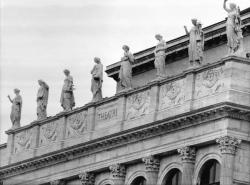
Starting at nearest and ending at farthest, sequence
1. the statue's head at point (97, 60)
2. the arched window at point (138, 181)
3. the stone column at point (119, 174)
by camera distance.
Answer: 1. the arched window at point (138, 181)
2. the stone column at point (119, 174)
3. the statue's head at point (97, 60)

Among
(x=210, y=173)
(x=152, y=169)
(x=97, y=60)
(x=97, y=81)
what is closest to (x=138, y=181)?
(x=152, y=169)

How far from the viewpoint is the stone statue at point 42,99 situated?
8762cm

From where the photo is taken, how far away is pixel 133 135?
255ft

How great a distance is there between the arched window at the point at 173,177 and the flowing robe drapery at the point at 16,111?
52.4 feet

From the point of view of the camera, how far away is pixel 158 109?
7675cm

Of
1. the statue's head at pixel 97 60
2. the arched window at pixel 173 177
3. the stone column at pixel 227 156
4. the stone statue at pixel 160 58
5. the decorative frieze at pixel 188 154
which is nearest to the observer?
the stone column at pixel 227 156

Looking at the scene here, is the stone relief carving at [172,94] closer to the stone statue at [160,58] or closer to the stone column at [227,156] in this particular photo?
the stone statue at [160,58]

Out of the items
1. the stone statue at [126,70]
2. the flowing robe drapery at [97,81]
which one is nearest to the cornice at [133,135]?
the flowing robe drapery at [97,81]

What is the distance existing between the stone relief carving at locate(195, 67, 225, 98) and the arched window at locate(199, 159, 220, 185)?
3287 mm

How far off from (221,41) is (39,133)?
12.8m

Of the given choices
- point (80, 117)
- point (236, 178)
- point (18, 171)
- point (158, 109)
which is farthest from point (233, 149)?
point (18, 171)

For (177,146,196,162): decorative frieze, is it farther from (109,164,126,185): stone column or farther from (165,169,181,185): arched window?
(109,164,126,185): stone column

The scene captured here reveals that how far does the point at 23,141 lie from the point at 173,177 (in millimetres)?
14715

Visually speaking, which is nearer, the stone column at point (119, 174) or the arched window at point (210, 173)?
the arched window at point (210, 173)
